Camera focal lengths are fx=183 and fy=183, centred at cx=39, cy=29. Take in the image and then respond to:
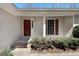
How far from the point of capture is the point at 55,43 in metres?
15.7

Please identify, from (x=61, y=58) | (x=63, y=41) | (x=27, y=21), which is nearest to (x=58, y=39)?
(x=63, y=41)

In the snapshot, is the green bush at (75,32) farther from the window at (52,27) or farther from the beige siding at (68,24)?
the window at (52,27)

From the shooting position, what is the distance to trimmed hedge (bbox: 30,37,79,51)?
15453 millimetres

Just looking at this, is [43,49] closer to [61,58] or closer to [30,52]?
[30,52]

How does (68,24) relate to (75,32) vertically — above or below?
above

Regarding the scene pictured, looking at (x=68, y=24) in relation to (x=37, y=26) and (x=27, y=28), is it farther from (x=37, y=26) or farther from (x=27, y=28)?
(x=27, y=28)

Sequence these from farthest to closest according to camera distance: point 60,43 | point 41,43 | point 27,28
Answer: point 27,28 → point 60,43 → point 41,43

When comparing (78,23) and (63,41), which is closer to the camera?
(63,41)

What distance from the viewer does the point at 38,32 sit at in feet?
78.9

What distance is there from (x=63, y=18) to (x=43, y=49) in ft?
29.5

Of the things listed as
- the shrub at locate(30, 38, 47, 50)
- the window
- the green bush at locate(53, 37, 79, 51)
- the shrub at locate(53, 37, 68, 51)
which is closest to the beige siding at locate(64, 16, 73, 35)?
the window

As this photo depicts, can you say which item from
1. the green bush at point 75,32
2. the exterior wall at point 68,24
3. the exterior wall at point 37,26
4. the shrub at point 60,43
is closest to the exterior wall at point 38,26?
the exterior wall at point 37,26

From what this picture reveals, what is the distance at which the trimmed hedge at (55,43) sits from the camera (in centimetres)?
1545

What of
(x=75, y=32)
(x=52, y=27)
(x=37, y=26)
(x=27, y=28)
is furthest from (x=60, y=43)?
(x=27, y=28)
